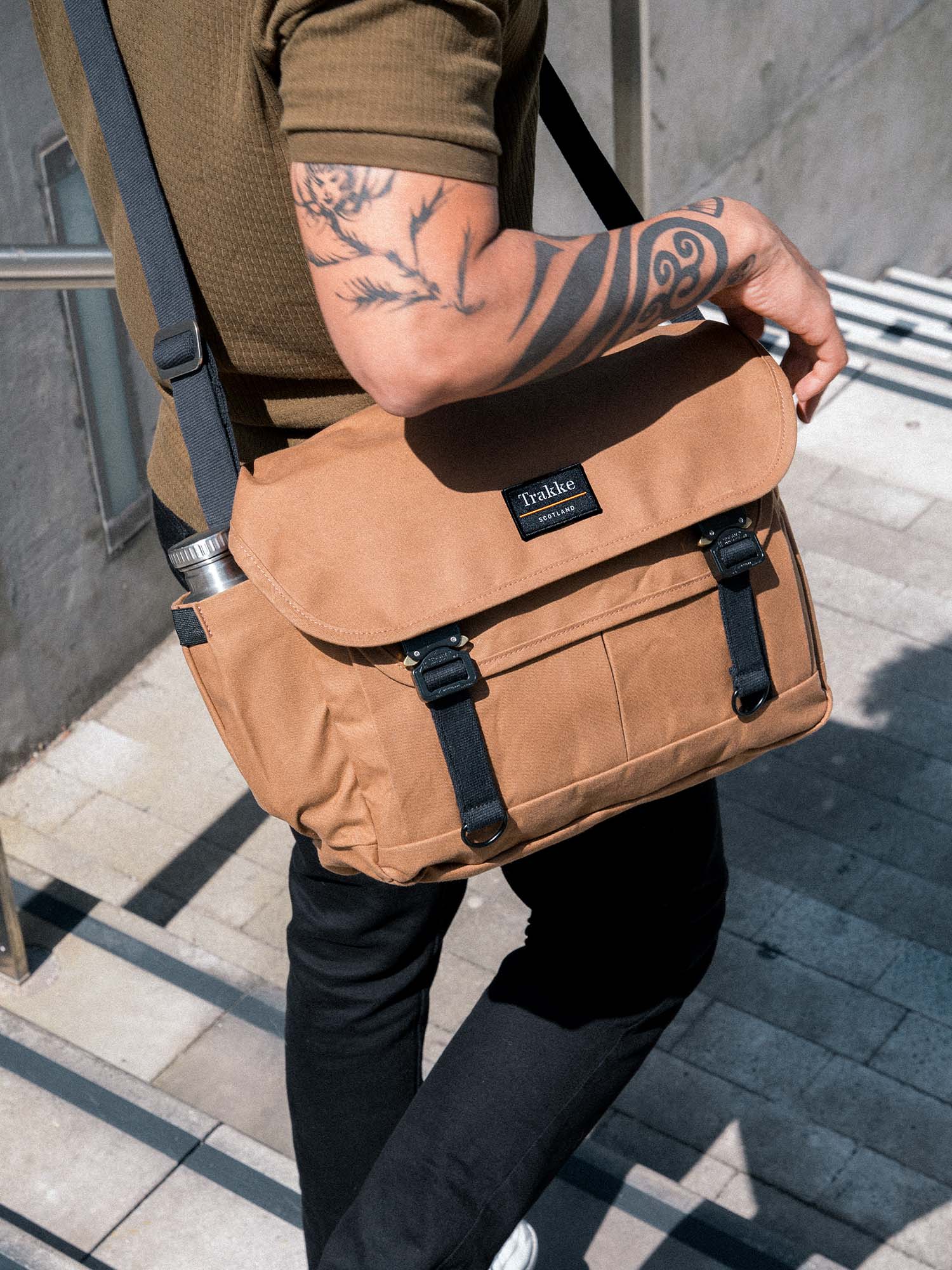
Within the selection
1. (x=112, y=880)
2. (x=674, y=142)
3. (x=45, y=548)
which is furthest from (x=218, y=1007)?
(x=674, y=142)

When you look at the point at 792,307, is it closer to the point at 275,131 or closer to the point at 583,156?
the point at 583,156

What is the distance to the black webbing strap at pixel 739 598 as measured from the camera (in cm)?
166

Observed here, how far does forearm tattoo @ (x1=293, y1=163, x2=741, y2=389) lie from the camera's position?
1.25 metres

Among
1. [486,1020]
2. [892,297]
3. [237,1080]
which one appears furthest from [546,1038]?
[892,297]

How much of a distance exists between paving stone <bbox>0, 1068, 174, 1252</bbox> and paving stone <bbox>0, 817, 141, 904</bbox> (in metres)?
1.00

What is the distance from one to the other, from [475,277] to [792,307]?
44 cm

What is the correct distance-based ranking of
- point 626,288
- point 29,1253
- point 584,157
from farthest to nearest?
point 29,1253
point 584,157
point 626,288

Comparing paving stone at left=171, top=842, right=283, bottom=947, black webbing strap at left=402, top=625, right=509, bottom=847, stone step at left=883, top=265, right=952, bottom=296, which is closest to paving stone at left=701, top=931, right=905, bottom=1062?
paving stone at left=171, top=842, right=283, bottom=947

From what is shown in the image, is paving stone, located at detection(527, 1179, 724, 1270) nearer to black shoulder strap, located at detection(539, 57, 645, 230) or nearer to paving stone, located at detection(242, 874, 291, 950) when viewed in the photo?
paving stone, located at detection(242, 874, 291, 950)

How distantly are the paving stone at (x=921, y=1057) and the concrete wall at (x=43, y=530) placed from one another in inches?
101

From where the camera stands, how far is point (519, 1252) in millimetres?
2199

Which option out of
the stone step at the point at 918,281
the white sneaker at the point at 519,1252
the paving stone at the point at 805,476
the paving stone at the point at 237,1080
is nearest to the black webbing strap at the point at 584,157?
the white sneaker at the point at 519,1252

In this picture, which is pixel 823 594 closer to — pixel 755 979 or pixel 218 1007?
pixel 755 979

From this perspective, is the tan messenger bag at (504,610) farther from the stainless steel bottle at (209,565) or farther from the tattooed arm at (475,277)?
the tattooed arm at (475,277)
